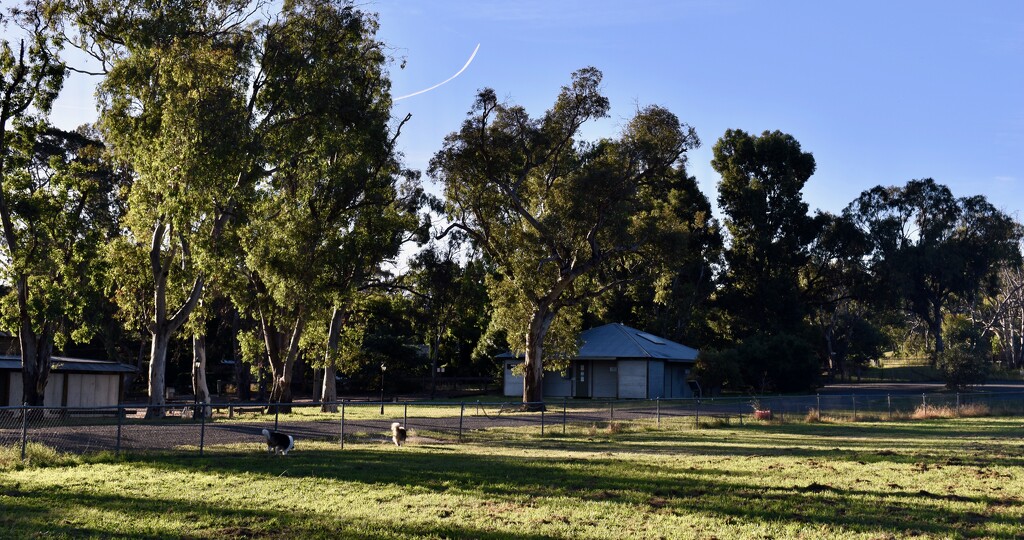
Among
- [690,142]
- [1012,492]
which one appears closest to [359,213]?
[690,142]

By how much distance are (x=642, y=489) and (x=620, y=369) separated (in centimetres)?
4354

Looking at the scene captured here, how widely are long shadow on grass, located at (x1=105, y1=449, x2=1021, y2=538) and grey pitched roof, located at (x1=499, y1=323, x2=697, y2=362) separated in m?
37.3

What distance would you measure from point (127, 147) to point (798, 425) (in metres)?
27.3

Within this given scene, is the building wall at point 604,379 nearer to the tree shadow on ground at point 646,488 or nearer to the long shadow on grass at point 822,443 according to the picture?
the long shadow on grass at point 822,443

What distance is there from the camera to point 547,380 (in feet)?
197

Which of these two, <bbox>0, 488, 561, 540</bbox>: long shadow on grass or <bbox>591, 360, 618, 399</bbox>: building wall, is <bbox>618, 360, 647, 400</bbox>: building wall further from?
<bbox>0, 488, 561, 540</bbox>: long shadow on grass

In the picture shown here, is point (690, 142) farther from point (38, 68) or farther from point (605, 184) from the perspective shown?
point (38, 68)

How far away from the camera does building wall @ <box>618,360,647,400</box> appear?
56188 mm

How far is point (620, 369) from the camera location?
2248 inches

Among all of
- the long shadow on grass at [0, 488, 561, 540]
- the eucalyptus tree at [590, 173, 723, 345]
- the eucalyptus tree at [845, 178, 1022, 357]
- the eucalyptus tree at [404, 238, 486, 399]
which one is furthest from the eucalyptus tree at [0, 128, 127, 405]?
the eucalyptus tree at [845, 178, 1022, 357]

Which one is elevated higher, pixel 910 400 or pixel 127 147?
pixel 127 147

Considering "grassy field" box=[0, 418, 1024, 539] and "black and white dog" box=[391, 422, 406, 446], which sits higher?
"black and white dog" box=[391, 422, 406, 446]

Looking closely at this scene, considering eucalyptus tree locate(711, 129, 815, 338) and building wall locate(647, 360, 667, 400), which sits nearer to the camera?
building wall locate(647, 360, 667, 400)

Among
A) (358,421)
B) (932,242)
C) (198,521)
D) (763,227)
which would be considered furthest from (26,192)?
(932,242)
